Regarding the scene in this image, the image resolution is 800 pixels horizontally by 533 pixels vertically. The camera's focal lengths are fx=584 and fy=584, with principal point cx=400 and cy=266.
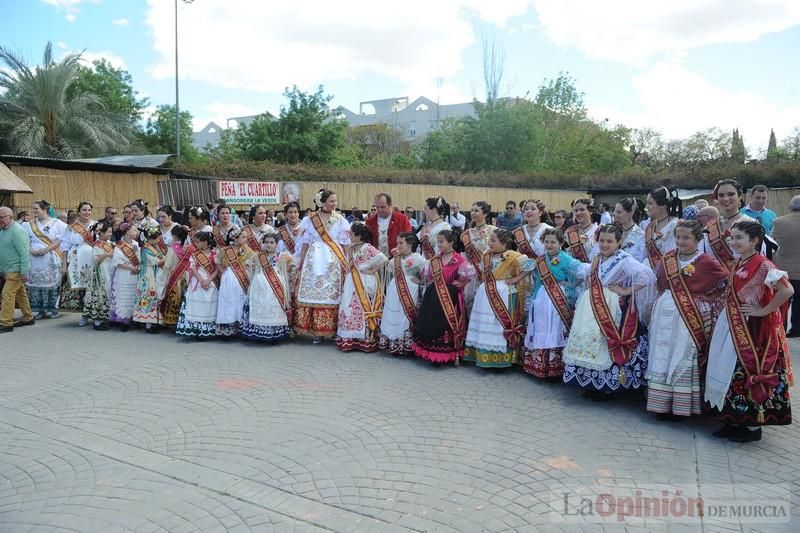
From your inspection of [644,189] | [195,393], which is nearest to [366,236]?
[195,393]

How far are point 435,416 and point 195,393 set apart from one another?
223 cm

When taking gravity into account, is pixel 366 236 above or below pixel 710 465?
above

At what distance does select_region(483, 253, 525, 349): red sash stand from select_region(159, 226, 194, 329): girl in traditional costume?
4079 mm

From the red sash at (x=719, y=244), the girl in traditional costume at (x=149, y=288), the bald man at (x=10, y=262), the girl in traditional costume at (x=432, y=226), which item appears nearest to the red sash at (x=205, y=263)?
the girl in traditional costume at (x=149, y=288)

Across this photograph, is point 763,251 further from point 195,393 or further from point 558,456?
point 195,393

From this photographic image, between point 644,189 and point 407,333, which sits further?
point 644,189

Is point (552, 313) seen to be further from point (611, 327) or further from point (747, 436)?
point (747, 436)

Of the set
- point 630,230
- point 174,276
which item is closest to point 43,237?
point 174,276

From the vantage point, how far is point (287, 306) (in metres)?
7.30

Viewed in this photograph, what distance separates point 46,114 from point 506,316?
25.9 meters

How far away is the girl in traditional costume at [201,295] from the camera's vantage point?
7.40 meters

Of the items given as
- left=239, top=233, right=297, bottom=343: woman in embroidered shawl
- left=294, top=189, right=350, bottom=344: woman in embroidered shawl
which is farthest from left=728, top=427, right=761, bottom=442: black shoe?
left=239, top=233, right=297, bottom=343: woman in embroidered shawl

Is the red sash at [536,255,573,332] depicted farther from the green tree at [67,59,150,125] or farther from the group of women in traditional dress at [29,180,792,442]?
the green tree at [67,59,150,125]

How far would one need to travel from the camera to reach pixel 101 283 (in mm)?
8477
